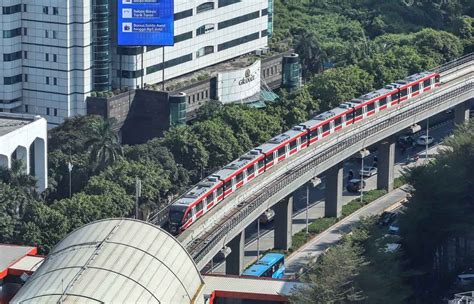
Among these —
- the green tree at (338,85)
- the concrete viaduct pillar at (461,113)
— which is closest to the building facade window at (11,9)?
the green tree at (338,85)

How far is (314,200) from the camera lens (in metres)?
119

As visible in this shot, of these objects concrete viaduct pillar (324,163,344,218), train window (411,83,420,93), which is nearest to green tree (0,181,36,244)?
concrete viaduct pillar (324,163,344,218)

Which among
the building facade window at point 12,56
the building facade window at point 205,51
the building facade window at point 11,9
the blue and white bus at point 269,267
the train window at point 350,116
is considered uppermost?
the building facade window at point 11,9

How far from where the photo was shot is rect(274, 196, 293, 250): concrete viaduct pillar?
106 meters

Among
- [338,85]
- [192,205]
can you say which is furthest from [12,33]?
[192,205]

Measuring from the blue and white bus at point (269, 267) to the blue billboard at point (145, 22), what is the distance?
30.0 m

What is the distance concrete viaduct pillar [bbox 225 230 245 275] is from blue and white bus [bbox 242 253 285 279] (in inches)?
61.7

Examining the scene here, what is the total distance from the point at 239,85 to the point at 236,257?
1442 inches

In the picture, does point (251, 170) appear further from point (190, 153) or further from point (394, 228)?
→ point (394, 228)

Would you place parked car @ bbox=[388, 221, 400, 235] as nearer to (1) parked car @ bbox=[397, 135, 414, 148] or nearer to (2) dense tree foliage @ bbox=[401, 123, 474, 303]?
(2) dense tree foliage @ bbox=[401, 123, 474, 303]

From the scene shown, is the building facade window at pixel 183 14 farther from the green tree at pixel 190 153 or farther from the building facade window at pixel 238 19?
the green tree at pixel 190 153

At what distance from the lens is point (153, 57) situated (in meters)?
127

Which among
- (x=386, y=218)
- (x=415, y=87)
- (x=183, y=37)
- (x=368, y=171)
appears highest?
(x=183, y=37)

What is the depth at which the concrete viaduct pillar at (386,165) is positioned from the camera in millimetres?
121562
